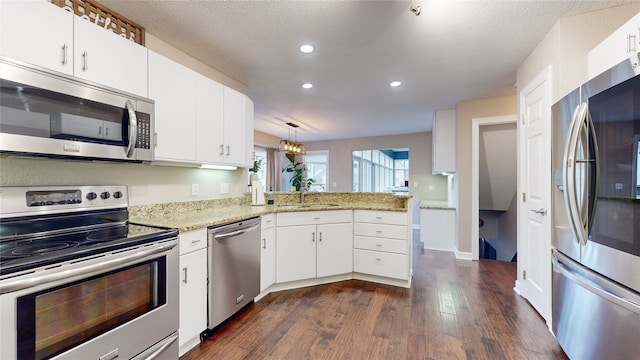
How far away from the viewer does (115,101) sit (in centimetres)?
162

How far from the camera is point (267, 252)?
8.64ft

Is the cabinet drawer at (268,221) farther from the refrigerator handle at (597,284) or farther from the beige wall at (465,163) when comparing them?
the beige wall at (465,163)

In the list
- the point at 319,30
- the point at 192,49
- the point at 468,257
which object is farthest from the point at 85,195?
the point at 468,257

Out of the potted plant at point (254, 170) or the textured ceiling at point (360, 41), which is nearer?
the textured ceiling at point (360, 41)

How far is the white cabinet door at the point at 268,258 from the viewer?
2.56 m

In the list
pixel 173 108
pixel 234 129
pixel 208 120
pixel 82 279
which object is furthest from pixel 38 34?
pixel 234 129

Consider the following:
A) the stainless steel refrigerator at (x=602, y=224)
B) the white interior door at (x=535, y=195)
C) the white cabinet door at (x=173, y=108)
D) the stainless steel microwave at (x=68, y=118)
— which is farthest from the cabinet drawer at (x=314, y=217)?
the stainless steel refrigerator at (x=602, y=224)

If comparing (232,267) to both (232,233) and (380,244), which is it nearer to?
(232,233)

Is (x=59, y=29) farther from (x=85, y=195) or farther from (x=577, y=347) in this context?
(x=577, y=347)

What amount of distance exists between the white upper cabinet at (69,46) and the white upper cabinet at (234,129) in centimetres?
84

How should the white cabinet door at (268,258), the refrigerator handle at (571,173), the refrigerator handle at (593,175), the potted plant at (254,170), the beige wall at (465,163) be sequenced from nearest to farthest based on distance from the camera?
the refrigerator handle at (593,175)
the refrigerator handle at (571,173)
the white cabinet door at (268,258)
the potted plant at (254,170)
the beige wall at (465,163)

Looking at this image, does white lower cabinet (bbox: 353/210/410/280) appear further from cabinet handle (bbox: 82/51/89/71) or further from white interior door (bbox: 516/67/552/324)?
cabinet handle (bbox: 82/51/89/71)

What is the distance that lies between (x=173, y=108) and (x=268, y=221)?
4.35 ft

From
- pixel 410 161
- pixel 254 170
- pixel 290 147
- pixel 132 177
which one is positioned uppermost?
pixel 290 147
